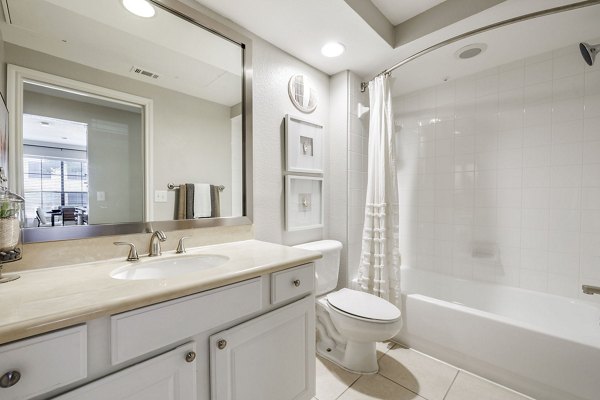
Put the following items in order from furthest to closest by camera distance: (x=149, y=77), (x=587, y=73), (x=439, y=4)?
(x=587, y=73) < (x=439, y=4) < (x=149, y=77)

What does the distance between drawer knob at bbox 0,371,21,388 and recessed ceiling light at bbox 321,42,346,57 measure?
2.02m

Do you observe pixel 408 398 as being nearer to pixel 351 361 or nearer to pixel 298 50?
pixel 351 361

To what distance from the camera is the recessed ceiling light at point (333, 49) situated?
1731 millimetres

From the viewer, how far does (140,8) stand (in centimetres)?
117

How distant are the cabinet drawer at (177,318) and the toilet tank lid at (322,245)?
847 mm

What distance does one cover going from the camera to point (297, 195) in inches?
74.0

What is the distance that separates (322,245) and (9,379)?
155cm

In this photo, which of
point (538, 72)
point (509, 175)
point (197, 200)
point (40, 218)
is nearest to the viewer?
point (40, 218)

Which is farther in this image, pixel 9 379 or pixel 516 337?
pixel 516 337

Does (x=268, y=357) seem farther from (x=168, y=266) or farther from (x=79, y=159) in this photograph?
(x=79, y=159)

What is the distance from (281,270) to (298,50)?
1538mm

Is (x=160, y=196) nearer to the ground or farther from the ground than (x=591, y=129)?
nearer to the ground

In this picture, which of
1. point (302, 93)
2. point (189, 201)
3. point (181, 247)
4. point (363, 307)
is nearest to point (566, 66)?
point (302, 93)

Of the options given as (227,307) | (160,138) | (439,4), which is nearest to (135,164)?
(160,138)
